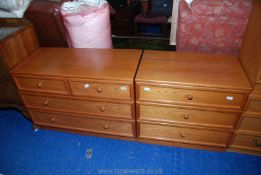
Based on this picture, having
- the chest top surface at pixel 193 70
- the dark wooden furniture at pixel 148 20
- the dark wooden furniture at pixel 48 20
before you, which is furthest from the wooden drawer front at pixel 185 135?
the dark wooden furniture at pixel 148 20

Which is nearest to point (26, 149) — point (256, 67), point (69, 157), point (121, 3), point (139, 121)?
point (69, 157)

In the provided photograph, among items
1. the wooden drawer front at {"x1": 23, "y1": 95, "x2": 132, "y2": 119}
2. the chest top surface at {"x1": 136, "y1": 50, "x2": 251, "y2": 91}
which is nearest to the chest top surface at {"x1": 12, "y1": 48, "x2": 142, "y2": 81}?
the chest top surface at {"x1": 136, "y1": 50, "x2": 251, "y2": 91}

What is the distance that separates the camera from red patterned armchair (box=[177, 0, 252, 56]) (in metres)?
1.59

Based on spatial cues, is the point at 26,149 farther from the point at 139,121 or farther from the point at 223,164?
the point at 223,164

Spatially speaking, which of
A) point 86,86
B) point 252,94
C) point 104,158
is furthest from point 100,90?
point 252,94

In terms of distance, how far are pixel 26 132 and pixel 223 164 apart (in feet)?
6.03

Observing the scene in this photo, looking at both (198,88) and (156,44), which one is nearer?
(198,88)

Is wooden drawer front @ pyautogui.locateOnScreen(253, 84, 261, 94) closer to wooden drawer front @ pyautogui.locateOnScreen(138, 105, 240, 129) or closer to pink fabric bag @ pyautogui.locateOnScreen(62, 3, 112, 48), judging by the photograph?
wooden drawer front @ pyautogui.locateOnScreen(138, 105, 240, 129)

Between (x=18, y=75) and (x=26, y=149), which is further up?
(x=18, y=75)

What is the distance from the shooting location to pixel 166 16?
11.0 ft

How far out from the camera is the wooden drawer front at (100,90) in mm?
1398

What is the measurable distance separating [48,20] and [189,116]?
1.49 meters

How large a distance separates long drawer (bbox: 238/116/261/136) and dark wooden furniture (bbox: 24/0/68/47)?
169 cm

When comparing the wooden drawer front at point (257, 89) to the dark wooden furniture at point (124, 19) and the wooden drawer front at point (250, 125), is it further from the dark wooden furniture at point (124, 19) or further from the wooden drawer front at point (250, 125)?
the dark wooden furniture at point (124, 19)
